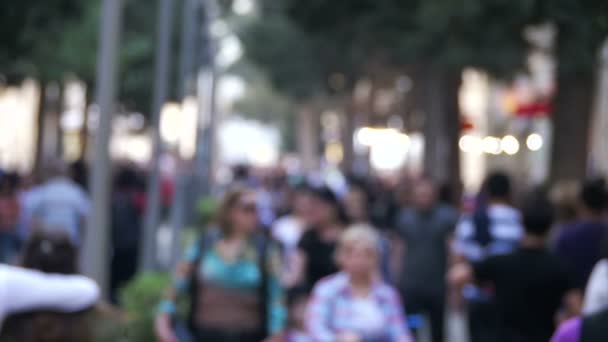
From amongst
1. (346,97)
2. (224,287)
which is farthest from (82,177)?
(346,97)

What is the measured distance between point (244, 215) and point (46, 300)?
317 centimetres

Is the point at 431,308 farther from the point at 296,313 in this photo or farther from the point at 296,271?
the point at 296,313

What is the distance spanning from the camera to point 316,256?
10750 millimetres

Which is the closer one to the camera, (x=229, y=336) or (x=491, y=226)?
(x=229, y=336)

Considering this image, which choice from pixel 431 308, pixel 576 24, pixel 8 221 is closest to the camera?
pixel 431 308

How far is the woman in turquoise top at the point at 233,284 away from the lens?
8.38 meters

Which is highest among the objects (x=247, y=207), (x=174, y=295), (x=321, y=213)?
(x=247, y=207)

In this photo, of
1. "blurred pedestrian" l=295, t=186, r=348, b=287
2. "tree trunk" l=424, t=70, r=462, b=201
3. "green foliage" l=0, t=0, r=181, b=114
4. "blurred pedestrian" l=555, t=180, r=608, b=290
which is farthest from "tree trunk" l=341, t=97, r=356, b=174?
"blurred pedestrian" l=555, t=180, r=608, b=290

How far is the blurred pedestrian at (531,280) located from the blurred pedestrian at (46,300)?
9.93ft

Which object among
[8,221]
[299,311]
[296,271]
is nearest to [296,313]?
[299,311]

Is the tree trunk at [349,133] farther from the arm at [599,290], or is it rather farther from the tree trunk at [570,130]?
the arm at [599,290]

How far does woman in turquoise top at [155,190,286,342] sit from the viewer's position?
27.5 ft

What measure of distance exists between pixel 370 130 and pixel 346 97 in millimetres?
6799

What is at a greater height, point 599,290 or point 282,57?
point 282,57
